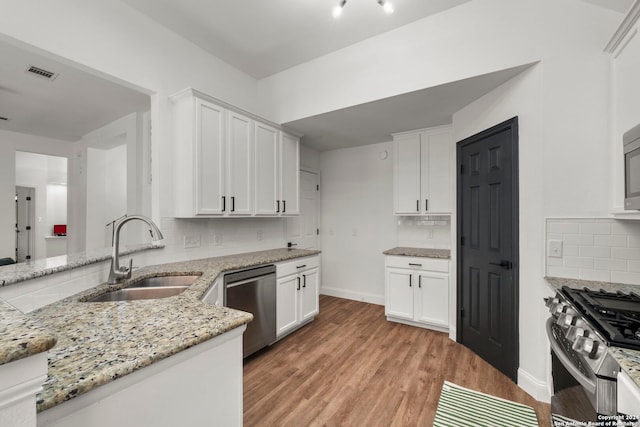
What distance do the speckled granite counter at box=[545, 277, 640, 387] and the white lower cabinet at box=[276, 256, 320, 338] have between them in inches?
85.9

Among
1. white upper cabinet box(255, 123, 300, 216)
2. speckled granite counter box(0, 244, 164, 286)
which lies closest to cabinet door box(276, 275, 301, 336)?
white upper cabinet box(255, 123, 300, 216)

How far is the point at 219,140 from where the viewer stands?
2.67 m

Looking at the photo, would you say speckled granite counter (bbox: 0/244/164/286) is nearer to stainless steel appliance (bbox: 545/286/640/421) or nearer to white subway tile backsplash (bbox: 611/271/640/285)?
stainless steel appliance (bbox: 545/286/640/421)

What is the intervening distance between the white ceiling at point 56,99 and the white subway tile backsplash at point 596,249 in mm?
4106

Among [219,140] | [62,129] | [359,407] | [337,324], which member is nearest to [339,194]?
[337,324]

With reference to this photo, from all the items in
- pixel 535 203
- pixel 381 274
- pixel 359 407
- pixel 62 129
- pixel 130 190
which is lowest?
pixel 359 407

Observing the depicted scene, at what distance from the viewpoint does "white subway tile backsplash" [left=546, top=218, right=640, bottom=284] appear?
1.80 m

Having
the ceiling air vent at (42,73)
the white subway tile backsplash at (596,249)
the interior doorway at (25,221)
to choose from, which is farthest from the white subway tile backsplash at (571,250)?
the interior doorway at (25,221)

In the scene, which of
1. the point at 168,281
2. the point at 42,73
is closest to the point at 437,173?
the point at 168,281

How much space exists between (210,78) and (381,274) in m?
3.38

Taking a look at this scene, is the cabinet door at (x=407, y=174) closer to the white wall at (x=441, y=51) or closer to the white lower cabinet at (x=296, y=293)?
the white wall at (x=441, y=51)

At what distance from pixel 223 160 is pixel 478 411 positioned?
9.38ft

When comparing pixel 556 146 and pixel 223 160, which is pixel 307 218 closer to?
pixel 223 160

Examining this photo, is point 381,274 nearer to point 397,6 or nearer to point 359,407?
Answer: point 359,407
